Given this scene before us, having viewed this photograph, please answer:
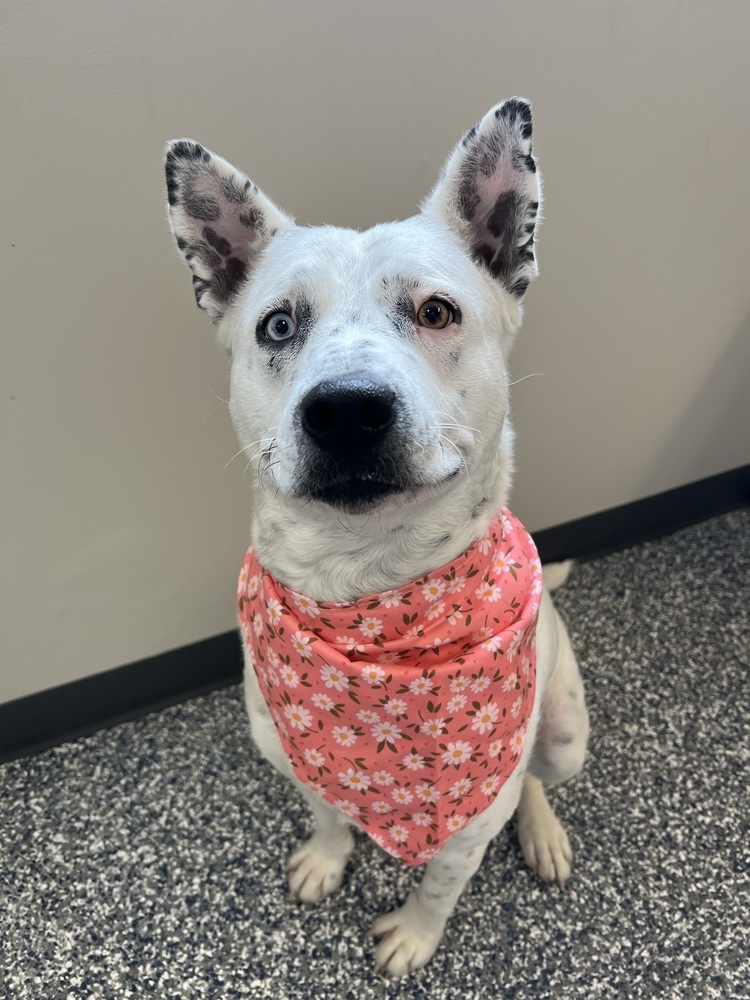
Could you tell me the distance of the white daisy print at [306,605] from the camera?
1.17 metres

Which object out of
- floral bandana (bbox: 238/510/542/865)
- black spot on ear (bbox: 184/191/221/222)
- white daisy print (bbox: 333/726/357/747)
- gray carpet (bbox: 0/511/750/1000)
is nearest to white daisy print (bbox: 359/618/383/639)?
floral bandana (bbox: 238/510/542/865)

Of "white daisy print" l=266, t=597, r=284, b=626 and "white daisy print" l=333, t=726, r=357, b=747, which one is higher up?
"white daisy print" l=266, t=597, r=284, b=626

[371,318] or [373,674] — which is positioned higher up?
[371,318]

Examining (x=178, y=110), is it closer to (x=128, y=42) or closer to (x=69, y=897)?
(x=128, y=42)

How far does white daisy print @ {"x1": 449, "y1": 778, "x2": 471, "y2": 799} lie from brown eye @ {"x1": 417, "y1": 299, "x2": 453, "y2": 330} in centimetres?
82

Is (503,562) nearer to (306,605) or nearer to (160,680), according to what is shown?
(306,605)

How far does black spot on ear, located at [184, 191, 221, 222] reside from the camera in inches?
43.4

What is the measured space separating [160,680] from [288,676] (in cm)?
100

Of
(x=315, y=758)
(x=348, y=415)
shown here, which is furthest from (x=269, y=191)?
(x=315, y=758)

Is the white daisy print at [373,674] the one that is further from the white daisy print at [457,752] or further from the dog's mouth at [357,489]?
the dog's mouth at [357,489]

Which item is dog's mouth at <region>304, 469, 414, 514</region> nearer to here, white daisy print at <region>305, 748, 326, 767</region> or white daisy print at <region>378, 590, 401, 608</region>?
white daisy print at <region>378, 590, 401, 608</region>

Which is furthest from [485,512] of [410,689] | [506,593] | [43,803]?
[43,803]

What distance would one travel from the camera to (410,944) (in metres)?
1.51

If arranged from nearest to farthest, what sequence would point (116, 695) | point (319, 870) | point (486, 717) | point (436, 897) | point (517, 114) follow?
point (517, 114) → point (486, 717) → point (436, 897) → point (319, 870) → point (116, 695)
